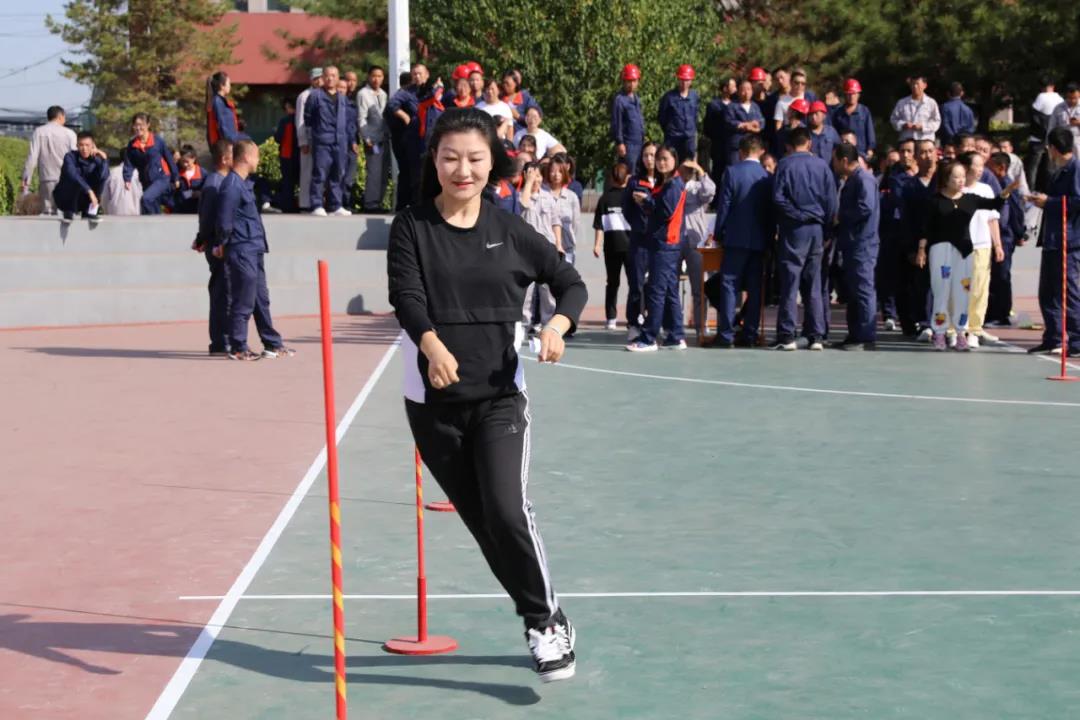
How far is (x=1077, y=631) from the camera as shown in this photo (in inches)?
248

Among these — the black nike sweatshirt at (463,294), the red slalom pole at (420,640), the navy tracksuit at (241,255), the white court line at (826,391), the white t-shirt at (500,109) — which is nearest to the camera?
the black nike sweatshirt at (463,294)

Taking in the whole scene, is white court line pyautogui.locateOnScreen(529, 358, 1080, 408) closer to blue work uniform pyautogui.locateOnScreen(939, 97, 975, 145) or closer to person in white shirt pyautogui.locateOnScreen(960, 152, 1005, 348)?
person in white shirt pyautogui.locateOnScreen(960, 152, 1005, 348)

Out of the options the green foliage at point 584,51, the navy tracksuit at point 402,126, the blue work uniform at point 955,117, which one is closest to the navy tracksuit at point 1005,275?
the blue work uniform at point 955,117

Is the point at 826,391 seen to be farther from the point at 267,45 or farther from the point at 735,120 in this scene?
the point at 267,45

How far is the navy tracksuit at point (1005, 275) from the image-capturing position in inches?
725

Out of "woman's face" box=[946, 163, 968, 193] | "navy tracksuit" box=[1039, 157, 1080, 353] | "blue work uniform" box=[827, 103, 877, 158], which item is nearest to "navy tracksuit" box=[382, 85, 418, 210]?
"blue work uniform" box=[827, 103, 877, 158]

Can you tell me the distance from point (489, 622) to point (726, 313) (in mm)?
10246

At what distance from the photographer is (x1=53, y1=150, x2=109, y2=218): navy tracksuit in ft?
66.1

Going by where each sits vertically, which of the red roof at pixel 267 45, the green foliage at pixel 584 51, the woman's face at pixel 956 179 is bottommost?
the woman's face at pixel 956 179

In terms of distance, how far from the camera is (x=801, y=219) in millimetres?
15727

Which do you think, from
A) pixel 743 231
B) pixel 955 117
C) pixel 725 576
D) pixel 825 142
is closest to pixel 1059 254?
pixel 743 231

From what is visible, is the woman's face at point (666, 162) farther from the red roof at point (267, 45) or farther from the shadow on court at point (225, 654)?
the red roof at point (267, 45)

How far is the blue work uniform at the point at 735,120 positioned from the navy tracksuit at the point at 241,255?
8.15 meters

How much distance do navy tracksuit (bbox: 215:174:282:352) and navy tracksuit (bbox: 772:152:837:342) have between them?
15.9 ft
